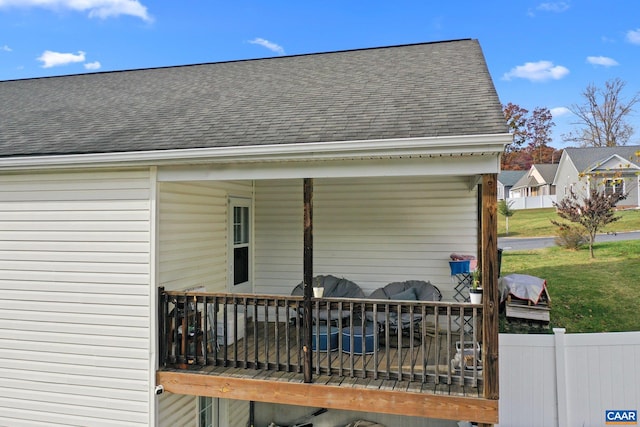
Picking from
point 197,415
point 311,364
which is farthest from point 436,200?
point 197,415

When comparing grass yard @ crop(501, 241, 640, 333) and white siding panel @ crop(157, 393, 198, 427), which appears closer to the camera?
white siding panel @ crop(157, 393, 198, 427)

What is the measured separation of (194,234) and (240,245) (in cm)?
136

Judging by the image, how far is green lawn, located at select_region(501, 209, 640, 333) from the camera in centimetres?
791

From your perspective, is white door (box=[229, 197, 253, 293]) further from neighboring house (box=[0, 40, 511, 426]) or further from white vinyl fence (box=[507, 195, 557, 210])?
white vinyl fence (box=[507, 195, 557, 210])

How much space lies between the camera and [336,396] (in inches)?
164

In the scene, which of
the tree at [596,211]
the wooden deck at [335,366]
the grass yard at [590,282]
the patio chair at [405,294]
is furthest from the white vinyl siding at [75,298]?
the tree at [596,211]

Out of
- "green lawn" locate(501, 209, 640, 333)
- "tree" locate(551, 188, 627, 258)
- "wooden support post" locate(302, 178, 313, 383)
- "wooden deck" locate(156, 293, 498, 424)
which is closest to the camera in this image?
"wooden deck" locate(156, 293, 498, 424)

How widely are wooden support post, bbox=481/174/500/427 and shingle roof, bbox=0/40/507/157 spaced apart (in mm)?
691

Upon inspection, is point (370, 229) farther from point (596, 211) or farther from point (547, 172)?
point (547, 172)

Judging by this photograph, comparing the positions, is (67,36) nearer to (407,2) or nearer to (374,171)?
(407,2)

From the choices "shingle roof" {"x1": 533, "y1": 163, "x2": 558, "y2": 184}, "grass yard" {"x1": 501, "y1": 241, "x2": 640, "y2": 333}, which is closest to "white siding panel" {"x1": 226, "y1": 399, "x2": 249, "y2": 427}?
"grass yard" {"x1": 501, "y1": 241, "x2": 640, "y2": 333}

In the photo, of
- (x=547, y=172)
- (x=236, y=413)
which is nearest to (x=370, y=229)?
(x=236, y=413)

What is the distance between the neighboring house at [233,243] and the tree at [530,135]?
32.2 meters

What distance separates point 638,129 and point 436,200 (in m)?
19.1
